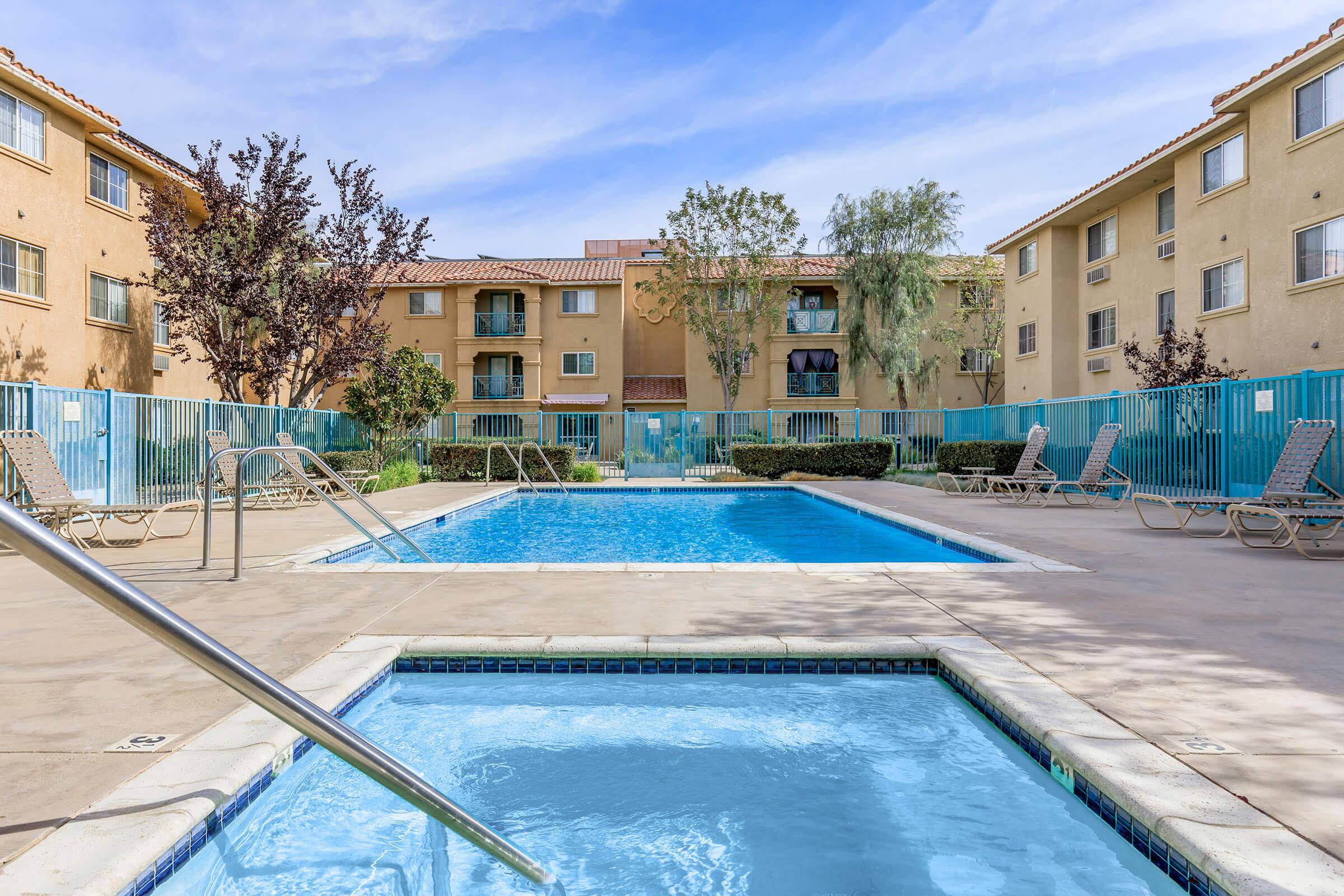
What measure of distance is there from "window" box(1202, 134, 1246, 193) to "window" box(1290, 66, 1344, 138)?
1809 mm

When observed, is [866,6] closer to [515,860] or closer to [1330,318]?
[1330,318]

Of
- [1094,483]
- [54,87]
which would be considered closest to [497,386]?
[54,87]

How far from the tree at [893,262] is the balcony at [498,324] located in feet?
45.8

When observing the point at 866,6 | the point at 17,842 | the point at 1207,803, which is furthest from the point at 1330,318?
the point at 17,842

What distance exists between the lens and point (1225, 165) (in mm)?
18062

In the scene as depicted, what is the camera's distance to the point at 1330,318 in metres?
14.8

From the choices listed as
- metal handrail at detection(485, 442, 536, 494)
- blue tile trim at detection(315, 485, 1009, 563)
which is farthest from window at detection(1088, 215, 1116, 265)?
metal handrail at detection(485, 442, 536, 494)

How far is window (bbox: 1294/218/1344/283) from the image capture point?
14.7 meters

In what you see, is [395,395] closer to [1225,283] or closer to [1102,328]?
[1225,283]

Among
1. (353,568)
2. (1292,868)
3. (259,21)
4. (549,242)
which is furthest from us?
(549,242)

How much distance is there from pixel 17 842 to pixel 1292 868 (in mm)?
3379

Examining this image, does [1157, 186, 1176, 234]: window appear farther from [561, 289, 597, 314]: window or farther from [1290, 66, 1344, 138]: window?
[561, 289, 597, 314]: window

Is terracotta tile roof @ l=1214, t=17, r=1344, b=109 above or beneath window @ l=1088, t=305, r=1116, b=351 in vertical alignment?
above

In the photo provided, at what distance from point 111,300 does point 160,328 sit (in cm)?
215
